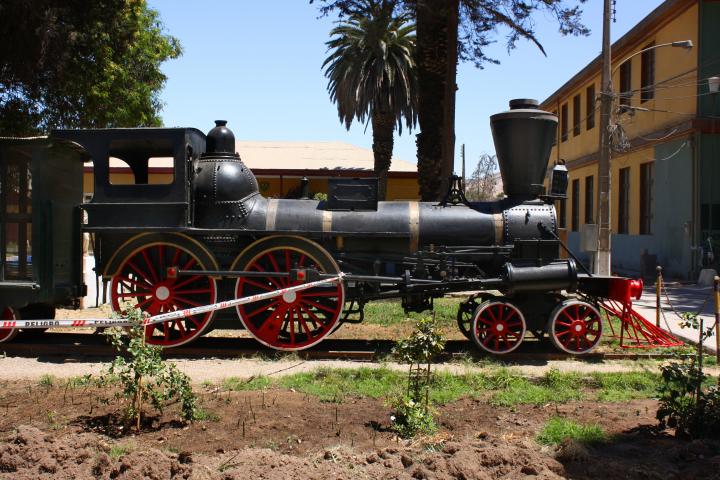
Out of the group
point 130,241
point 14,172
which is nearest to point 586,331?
point 130,241

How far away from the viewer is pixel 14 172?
8.66 m

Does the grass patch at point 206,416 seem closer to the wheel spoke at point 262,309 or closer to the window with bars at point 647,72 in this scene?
the wheel spoke at point 262,309

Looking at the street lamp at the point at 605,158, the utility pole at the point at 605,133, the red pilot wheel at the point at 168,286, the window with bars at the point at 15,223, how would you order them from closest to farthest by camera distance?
the red pilot wheel at the point at 168,286 → the window with bars at the point at 15,223 → the street lamp at the point at 605,158 → the utility pole at the point at 605,133

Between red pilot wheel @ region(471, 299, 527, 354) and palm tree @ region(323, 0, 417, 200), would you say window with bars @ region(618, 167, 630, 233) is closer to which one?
palm tree @ region(323, 0, 417, 200)

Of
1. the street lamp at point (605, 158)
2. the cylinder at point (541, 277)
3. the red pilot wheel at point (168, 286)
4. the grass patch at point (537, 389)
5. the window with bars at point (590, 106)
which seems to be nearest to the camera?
the grass patch at point (537, 389)

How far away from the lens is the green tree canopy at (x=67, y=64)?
480 inches

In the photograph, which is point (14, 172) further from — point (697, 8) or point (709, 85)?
point (697, 8)

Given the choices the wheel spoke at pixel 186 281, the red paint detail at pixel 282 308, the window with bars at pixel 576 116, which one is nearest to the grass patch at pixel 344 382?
the red paint detail at pixel 282 308

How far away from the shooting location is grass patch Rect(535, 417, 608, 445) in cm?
505

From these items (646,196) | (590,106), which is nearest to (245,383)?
(646,196)

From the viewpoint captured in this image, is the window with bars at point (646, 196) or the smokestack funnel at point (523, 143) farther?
the window with bars at point (646, 196)

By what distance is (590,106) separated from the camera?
31766 millimetres

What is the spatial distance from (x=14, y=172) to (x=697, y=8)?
19.1 m

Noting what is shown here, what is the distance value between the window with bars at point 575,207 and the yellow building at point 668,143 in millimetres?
3975
